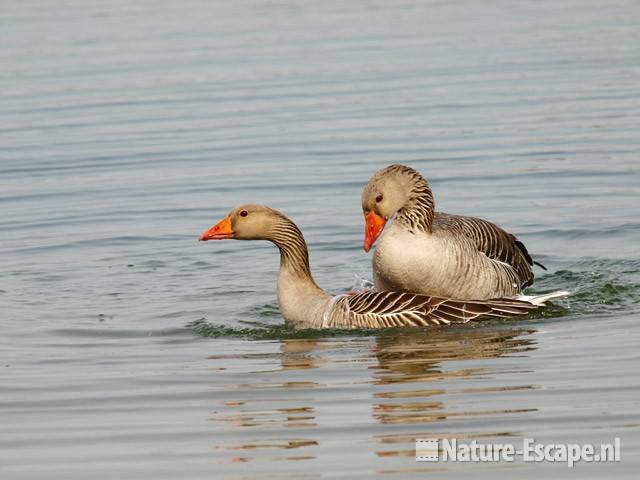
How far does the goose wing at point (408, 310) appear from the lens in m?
11.4

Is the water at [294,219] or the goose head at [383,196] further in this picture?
the goose head at [383,196]

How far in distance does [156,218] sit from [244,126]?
5.32 meters

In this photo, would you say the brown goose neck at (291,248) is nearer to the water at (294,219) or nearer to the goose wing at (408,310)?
the goose wing at (408,310)

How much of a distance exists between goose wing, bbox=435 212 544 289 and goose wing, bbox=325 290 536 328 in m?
1.22

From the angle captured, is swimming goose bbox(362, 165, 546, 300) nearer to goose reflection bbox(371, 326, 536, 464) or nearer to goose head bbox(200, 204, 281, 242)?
goose reflection bbox(371, 326, 536, 464)

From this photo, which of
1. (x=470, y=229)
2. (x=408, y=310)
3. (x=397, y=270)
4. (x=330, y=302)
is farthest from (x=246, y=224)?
(x=470, y=229)

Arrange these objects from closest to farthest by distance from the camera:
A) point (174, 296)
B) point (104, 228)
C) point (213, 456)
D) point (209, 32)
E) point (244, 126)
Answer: point (213, 456)
point (174, 296)
point (104, 228)
point (244, 126)
point (209, 32)

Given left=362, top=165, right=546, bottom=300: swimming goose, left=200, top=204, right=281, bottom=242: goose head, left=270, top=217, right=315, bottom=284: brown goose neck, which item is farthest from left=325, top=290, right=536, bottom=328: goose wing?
left=200, top=204, right=281, bottom=242: goose head

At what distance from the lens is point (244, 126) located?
21891mm

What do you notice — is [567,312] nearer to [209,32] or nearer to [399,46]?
[399,46]

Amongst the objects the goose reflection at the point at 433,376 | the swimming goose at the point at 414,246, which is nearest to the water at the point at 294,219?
the goose reflection at the point at 433,376

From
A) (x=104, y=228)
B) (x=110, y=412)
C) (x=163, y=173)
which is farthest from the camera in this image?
(x=163, y=173)

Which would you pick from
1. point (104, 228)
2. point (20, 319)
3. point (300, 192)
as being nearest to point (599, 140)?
point (300, 192)

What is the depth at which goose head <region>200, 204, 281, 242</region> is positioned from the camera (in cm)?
1190
